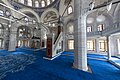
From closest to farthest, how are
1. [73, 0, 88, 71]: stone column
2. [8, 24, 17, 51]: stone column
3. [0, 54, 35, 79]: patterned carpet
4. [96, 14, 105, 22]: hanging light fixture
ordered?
[0, 54, 35, 79]: patterned carpet
[73, 0, 88, 71]: stone column
[96, 14, 105, 22]: hanging light fixture
[8, 24, 17, 51]: stone column

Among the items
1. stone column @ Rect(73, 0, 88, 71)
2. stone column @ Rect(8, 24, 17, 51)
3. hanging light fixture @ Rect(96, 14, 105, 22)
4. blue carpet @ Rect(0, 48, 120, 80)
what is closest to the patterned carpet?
blue carpet @ Rect(0, 48, 120, 80)

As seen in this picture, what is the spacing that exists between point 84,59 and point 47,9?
1937cm

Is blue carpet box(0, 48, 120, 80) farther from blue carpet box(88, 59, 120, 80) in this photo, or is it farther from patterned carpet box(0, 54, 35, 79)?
patterned carpet box(0, 54, 35, 79)

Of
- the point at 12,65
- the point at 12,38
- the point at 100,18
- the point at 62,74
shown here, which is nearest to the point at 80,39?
the point at 62,74

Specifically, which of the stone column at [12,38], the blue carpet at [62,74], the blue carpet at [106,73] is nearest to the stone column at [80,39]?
the blue carpet at [62,74]

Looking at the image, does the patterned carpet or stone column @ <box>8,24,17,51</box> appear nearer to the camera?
the patterned carpet

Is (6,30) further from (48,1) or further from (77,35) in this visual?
(77,35)

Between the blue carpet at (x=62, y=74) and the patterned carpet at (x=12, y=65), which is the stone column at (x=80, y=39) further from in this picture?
the patterned carpet at (x=12, y=65)

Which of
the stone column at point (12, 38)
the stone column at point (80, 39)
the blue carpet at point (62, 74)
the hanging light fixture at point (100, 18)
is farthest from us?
the stone column at point (12, 38)

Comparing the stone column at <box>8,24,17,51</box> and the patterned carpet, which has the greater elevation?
the stone column at <box>8,24,17,51</box>

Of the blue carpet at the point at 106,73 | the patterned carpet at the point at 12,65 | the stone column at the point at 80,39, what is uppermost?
the stone column at the point at 80,39

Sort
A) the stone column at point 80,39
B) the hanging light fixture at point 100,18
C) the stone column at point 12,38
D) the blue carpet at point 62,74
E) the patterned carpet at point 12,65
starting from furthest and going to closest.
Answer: the stone column at point 12,38 → the hanging light fixture at point 100,18 → the stone column at point 80,39 → the patterned carpet at point 12,65 → the blue carpet at point 62,74

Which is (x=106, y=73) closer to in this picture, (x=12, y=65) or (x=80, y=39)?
(x=80, y=39)

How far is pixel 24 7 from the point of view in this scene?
19.8 m
